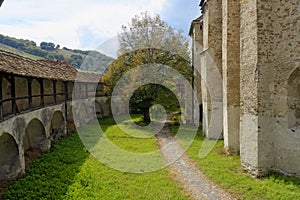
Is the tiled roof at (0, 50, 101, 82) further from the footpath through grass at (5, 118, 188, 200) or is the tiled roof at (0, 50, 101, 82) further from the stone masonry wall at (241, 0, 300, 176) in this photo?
the stone masonry wall at (241, 0, 300, 176)

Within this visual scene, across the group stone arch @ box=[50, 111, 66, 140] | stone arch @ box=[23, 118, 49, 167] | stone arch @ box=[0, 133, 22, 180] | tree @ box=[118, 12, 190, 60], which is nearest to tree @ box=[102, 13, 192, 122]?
tree @ box=[118, 12, 190, 60]

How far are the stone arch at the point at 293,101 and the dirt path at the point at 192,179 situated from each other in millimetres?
3611

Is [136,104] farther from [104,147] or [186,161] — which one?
[186,161]

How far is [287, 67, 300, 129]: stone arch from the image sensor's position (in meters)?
8.36

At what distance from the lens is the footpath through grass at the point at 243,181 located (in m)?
7.43

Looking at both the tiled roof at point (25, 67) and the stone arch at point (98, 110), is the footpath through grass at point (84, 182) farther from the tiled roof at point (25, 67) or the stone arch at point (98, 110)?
the stone arch at point (98, 110)

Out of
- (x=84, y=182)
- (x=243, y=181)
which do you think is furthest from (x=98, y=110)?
(x=243, y=181)

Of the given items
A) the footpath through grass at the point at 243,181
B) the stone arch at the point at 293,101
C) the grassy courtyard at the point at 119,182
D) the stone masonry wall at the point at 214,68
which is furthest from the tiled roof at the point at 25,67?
the stone arch at the point at 293,101

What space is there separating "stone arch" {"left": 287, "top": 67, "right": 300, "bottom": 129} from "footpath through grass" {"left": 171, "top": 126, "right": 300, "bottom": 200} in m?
2.00

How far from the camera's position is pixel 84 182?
28.2 feet

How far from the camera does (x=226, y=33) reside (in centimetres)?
1102

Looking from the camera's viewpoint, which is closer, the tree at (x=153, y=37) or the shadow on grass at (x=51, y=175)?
the shadow on grass at (x=51, y=175)

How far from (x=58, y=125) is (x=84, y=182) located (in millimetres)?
7817

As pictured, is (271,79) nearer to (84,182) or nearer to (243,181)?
(243,181)
